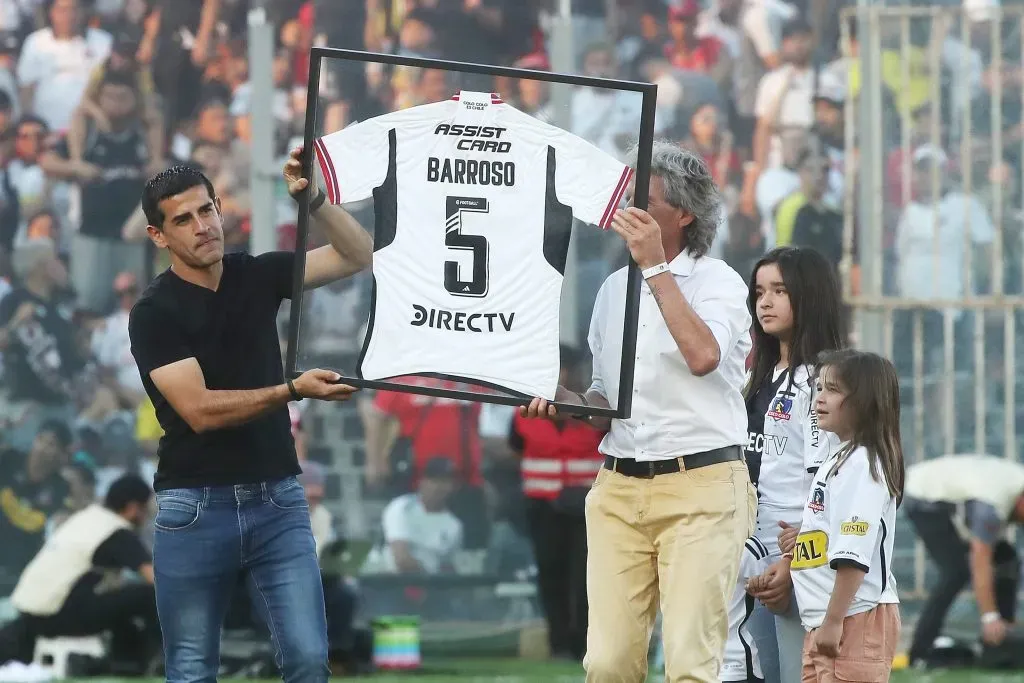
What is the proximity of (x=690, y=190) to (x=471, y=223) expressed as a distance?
60 cm

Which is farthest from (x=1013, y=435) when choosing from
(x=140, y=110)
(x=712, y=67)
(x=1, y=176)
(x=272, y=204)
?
(x=1, y=176)

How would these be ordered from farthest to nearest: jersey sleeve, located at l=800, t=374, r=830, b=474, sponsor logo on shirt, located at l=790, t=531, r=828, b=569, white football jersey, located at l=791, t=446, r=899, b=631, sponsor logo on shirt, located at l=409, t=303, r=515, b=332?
jersey sleeve, located at l=800, t=374, r=830, b=474 → sponsor logo on shirt, located at l=790, t=531, r=828, b=569 → white football jersey, located at l=791, t=446, r=899, b=631 → sponsor logo on shirt, located at l=409, t=303, r=515, b=332

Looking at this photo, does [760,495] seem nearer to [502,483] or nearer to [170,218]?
[170,218]

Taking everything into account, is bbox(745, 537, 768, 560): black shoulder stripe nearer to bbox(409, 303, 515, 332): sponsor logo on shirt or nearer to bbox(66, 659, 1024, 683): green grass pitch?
bbox(409, 303, 515, 332): sponsor logo on shirt

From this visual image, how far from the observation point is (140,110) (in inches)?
388

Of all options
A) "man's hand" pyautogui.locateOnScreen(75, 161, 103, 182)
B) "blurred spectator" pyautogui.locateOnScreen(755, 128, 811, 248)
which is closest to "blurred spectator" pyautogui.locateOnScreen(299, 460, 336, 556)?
"man's hand" pyautogui.locateOnScreen(75, 161, 103, 182)

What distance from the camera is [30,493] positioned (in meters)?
9.73

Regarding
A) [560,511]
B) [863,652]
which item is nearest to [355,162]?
[863,652]

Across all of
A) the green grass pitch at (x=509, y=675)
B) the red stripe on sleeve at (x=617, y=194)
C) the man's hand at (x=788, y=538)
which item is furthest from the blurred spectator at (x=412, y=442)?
the red stripe on sleeve at (x=617, y=194)

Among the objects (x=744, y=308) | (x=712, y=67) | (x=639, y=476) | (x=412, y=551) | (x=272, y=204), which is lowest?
(x=412, y=551)

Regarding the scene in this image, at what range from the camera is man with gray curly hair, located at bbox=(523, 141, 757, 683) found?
4707 millimetres

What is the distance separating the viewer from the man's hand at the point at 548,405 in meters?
4.76

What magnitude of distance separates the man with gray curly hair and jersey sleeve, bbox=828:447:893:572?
0.83ft

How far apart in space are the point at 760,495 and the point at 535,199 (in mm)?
1331
